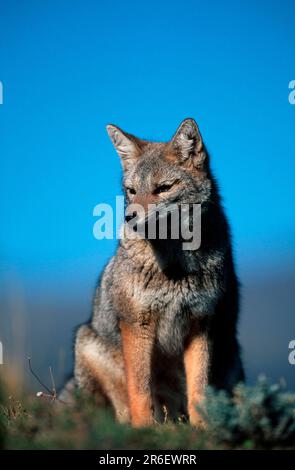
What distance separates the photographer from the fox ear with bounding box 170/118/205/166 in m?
7.49

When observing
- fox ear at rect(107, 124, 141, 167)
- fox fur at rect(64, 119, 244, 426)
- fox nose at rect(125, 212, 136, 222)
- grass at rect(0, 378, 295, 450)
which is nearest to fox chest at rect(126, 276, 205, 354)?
fox fur at rect(64, 119, 244, 426)

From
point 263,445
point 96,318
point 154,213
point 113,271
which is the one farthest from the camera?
point 96,318

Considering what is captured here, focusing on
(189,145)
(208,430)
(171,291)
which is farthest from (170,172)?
(208,430)

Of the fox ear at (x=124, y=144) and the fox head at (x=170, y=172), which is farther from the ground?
the fox ear at (x=124, y=144)

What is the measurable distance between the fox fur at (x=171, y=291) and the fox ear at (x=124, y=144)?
12 mm

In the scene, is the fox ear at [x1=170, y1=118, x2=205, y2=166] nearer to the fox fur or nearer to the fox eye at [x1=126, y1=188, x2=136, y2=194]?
the fox fur

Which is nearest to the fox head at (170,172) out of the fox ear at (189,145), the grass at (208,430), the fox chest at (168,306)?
the fox ear at (189,145)

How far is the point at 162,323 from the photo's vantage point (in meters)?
7.27

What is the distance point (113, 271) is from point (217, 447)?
3223mm

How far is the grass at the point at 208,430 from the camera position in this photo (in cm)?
477

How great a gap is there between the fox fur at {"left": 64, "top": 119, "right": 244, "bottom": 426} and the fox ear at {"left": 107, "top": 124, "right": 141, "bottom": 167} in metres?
0.01

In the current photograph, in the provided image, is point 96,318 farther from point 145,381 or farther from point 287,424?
point 287,424

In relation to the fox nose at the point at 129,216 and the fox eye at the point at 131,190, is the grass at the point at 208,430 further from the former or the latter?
the fox eye at the point at 131,190

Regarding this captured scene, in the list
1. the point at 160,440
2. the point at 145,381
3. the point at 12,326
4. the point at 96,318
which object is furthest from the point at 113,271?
the point at 12,326
